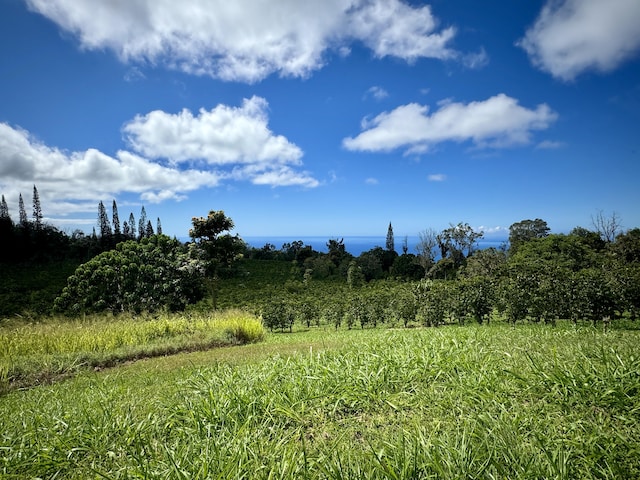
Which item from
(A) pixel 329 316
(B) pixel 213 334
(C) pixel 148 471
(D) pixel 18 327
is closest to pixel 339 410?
(C) pixel 148 471

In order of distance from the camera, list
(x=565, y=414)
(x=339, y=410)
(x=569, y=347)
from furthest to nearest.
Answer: (x=569, y=347) → (x=339, y=410) → (x=565, y=414)

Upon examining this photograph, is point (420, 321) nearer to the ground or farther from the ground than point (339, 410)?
nearer to the ground

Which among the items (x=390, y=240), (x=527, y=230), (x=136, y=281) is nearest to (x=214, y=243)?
(x=136, y=281)

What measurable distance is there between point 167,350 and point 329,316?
1063 cm

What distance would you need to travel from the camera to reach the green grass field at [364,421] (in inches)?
95.2

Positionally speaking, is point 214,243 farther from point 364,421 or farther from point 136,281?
point 364,421

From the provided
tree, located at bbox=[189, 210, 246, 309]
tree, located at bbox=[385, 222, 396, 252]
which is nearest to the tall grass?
tree, located at bbox=[189, 210, 246, 309]

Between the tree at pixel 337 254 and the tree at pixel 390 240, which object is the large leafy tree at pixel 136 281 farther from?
the tree at pixel 390 240

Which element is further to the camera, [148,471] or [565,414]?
[565,414]

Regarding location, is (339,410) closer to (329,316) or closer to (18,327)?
(18,327)

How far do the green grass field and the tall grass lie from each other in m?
2.45

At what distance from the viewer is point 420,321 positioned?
54.6ft

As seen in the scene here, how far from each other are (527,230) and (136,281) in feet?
148

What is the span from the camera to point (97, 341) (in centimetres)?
873
